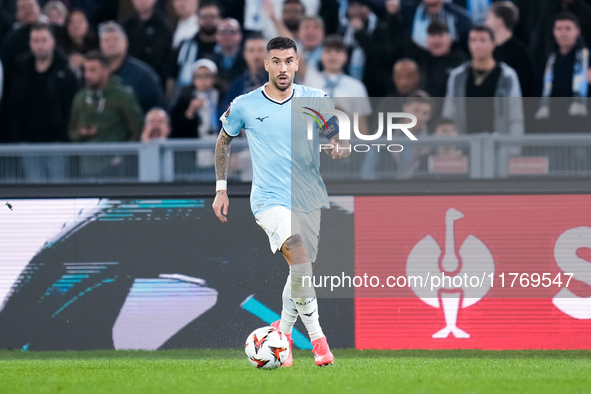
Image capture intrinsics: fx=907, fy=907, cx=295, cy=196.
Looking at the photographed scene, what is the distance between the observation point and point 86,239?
795 centimetres

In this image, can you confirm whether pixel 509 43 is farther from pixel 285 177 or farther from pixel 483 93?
pixel 285 177

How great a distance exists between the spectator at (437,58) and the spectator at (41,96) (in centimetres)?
368

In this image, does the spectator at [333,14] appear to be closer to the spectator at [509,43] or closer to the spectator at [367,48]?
the spectator at [367,48]

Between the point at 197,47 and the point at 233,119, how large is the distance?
13.1 feet

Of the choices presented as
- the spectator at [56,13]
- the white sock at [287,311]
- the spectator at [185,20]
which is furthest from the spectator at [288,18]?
the white sock at [287,311]

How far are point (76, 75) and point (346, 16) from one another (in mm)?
3102

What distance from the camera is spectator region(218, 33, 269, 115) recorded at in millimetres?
9602

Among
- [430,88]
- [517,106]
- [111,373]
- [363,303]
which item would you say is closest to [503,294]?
[363,303]

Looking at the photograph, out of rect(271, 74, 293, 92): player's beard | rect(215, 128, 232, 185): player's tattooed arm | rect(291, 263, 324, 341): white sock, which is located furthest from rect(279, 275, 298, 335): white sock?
rect(271, 74, 293, 92): player's beard

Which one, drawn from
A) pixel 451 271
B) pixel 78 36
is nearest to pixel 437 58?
pixel 451 271

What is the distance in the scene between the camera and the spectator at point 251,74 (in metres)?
9.60

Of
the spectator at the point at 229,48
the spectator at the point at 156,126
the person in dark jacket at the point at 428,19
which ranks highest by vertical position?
the person in dark jacket at the point at 428,19

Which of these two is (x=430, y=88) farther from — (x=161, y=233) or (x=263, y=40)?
(x=161, y=233)

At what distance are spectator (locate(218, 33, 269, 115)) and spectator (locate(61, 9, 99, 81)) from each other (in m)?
1.92
